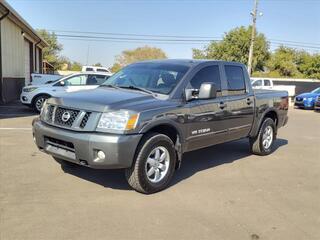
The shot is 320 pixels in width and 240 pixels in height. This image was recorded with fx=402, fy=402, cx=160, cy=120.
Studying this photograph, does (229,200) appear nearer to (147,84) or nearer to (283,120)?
(147,84)

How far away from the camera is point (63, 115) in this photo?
17.8 feet

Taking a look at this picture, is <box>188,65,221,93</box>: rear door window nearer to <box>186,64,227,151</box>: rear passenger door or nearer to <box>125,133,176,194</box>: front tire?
<box>186,64,227,151</box>: rear passenger door

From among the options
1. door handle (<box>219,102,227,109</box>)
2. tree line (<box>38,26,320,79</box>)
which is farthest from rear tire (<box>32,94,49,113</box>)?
tree line (<box>38,26,320,79</box>)

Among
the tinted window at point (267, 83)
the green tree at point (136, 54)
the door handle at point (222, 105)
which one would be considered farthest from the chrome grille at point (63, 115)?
the green tree at point (136, 54)

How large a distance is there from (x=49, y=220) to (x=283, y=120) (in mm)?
6298

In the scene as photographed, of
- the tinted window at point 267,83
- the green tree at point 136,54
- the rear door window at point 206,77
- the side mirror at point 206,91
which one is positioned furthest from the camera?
the green tree at point 136,54

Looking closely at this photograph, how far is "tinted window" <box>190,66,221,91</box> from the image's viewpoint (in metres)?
6.39

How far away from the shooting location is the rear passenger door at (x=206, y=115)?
614 centimetres

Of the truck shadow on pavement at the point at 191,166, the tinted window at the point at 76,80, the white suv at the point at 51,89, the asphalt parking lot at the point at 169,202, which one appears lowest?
the asphalt parking lot at the point at 169,202

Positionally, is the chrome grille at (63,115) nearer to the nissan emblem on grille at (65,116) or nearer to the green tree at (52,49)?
the nissan emblem on grille at (65,116)

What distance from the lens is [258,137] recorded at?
8219 mm

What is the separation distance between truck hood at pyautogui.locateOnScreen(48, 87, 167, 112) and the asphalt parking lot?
3.84 ft

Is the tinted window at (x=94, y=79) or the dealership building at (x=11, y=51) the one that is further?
the dealership building at (x=11, y=51)

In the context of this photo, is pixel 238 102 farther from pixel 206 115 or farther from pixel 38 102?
pixel 38 102
